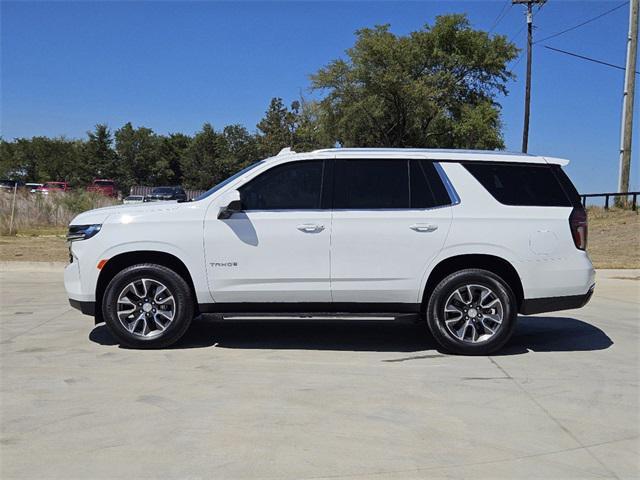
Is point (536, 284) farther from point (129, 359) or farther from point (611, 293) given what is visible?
point (611, 293)

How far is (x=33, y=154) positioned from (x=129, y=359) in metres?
76.5

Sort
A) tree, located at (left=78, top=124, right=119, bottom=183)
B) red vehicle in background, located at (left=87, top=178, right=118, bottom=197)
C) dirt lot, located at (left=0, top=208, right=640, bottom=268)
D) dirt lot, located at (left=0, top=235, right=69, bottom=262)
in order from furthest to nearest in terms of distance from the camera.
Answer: tree, located at (left=78, top=124, right=119, bottom=183)
red vehicle in background, located at (left=87, top=178, right=118, bottom=197)
dirt lot, located at (left=0, top=208, right=640, bottom=268)
dirt lot, located at (left=0, top=235, right=69, bottom=262)

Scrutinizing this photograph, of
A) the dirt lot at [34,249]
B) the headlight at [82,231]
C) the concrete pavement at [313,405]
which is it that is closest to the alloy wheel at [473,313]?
the concrete pavement at [313,405]

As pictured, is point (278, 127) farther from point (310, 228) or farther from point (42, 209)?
point (310, 228)

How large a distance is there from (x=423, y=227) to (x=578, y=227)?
1.57 meters

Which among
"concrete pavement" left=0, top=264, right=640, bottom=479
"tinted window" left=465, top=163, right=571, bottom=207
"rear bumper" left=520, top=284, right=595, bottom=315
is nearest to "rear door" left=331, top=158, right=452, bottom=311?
"tinted window" left=465, top=163, right=571, bottom=207

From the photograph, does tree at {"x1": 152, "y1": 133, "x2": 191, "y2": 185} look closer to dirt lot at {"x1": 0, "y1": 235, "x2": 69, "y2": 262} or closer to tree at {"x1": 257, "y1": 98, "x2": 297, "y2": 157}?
tree at {"x1": 257, "y1": 98, "x2": 297, "y2": 157}

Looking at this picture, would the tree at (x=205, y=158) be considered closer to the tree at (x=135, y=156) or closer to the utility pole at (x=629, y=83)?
the tree at (x=135, y=156)

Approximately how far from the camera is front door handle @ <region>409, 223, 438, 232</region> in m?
5.83

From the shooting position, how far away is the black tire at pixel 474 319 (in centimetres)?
583

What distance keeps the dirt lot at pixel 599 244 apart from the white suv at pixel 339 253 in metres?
7.47

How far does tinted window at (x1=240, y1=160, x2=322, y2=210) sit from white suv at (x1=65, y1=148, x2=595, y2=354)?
0.01m

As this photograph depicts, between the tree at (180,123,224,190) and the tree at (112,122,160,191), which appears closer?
the tree at (112,122,160,191)

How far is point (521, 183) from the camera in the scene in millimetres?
6062
